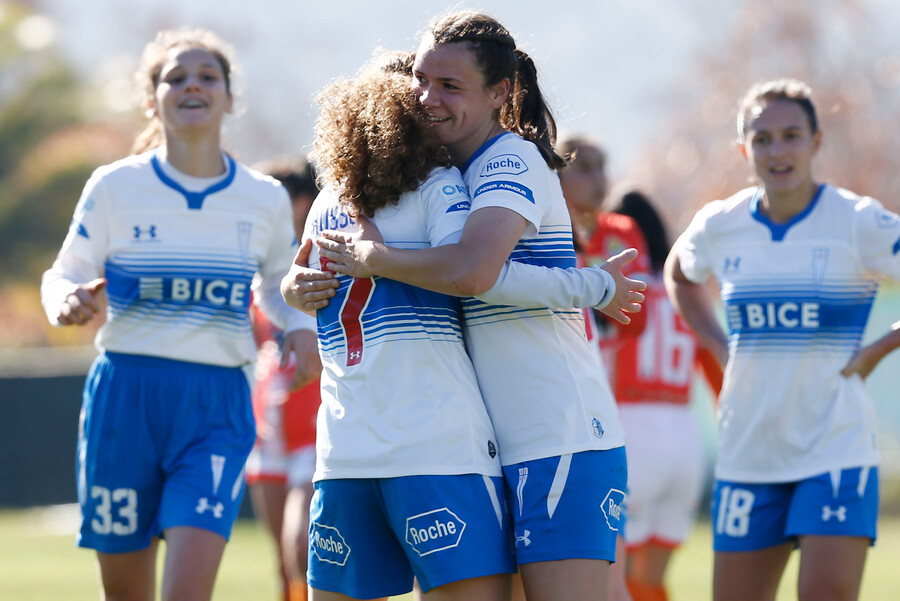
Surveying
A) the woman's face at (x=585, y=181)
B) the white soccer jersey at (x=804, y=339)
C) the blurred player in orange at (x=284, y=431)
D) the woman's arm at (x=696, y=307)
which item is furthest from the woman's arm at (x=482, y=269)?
the blurred player in orange at (x=284, y=431)

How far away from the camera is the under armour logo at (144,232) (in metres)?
5.14

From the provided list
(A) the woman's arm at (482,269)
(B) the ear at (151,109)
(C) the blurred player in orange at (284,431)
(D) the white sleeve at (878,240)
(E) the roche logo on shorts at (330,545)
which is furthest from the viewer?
(C) the blurred player in orange at (284,431)

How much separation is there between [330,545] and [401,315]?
2.22ft

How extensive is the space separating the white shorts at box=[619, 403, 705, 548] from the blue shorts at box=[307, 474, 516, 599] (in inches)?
122

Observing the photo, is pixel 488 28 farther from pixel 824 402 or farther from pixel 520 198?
pixel 824 402

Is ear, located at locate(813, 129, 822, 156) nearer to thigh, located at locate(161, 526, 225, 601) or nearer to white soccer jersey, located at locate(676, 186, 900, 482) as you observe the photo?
white soccer jersey, located at locate(676, 186, 900, 482)

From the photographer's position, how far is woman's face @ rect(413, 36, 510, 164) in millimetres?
3744

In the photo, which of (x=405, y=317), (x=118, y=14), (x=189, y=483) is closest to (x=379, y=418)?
(x=405, y=317)

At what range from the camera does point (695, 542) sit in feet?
42.7

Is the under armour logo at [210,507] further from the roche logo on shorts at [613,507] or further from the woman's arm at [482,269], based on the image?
the roche logo on shorts at [613,507]

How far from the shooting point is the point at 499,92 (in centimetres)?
386

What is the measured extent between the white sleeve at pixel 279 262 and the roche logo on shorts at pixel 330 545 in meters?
1.72

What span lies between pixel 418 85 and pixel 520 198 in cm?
47

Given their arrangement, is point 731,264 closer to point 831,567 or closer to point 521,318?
point 831,567
